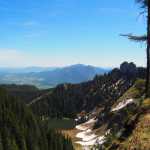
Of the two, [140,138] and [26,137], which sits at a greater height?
[140,138]

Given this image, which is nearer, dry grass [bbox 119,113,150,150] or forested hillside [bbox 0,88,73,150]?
dry grass [bbox 119,113,150,150]

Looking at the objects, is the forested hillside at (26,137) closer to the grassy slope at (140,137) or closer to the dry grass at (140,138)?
the grassy slope at (140,137)

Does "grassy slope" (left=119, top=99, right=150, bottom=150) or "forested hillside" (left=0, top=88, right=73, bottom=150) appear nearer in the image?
"grassy slope" (left=119, top=99, right=150, bottom=150)

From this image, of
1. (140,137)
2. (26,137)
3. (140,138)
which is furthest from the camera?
(26,137)

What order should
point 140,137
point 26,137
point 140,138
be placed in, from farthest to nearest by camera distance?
point 26,137, point 140,137, point 140,138

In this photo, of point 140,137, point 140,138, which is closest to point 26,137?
point 140,137

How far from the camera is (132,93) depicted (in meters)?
198

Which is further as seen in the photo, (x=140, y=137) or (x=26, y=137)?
(x=26, y=137)

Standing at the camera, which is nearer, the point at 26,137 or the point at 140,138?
the point at 140,138

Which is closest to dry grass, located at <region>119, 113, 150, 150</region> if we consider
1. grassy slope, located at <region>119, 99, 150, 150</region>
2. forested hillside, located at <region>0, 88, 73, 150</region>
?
grassy slope, located at <region>119, 99, 150, 150</region>

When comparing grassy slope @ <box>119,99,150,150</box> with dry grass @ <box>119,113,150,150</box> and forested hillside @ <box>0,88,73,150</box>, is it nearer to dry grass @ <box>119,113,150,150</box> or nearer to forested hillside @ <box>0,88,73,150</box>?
dry grass @ <box>119,113,150,150</box>

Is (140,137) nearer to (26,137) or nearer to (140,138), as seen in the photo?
(140,138)

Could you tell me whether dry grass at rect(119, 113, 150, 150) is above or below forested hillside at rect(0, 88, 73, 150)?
above

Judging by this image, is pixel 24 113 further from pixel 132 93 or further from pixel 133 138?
pixel 133 138
